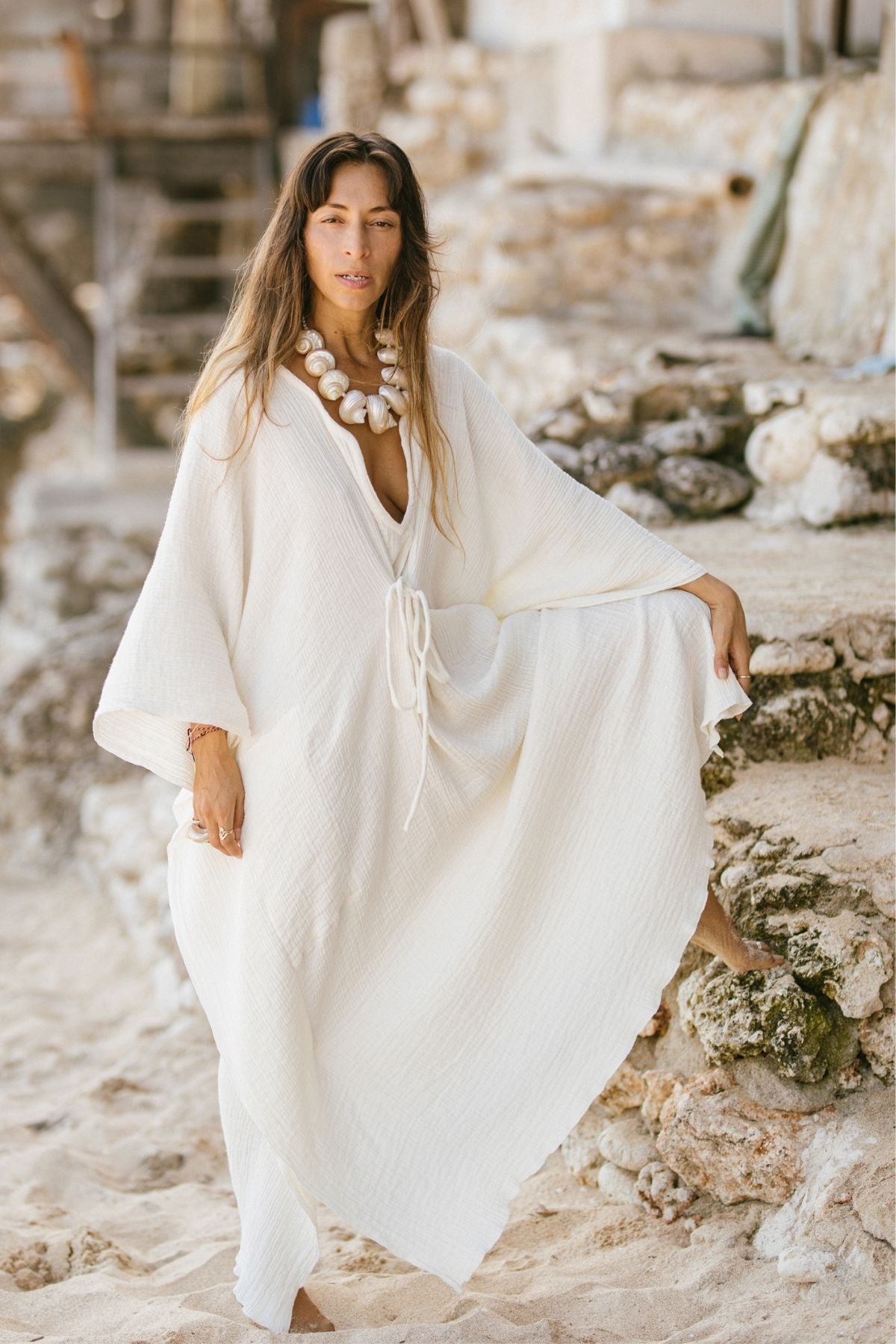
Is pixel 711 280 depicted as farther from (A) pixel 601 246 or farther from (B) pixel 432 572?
(B) pixel 432 572

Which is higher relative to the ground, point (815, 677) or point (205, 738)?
point (205, 738)

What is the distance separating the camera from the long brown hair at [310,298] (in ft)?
7.89

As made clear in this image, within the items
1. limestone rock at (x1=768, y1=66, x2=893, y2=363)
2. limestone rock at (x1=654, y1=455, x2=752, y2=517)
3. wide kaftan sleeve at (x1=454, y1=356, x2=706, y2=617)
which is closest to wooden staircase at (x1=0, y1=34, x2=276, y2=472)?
limestone rock at (x1=768, y1=66, x2=893, y2=363)

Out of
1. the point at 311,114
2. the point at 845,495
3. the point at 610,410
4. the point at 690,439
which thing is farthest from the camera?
the point at 311,114

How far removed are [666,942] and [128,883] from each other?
286 cm

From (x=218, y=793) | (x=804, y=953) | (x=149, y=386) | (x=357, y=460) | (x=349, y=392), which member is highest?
(x=349, y=392)

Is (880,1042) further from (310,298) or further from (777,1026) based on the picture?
(310,298)

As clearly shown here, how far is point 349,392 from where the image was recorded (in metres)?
2.48

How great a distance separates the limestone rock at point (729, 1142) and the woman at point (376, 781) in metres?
0.47

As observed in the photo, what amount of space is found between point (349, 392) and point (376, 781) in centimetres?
69

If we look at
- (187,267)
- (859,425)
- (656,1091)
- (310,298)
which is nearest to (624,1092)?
(656,1091)

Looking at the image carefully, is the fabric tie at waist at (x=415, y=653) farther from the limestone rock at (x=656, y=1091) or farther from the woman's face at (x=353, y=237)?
the limestone rock at (x=656, y=1091)

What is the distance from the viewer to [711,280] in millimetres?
6945

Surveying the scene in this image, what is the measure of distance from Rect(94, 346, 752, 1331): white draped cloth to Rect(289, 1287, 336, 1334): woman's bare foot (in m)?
0.03
